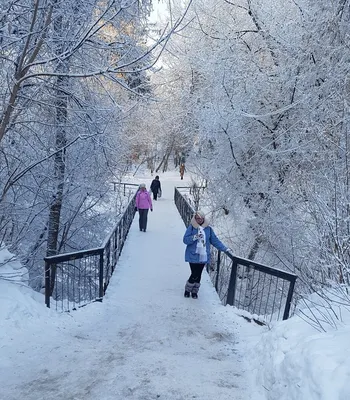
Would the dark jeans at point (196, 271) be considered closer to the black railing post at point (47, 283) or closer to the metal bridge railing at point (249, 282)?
the metal bridge railing at point (249, 282)

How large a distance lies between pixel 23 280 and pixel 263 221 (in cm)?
746

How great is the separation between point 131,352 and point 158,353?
323 millimetres

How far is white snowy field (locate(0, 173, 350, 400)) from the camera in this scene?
10.5 feet

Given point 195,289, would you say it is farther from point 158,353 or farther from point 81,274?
point 158,353

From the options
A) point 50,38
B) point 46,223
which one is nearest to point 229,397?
point 50,38

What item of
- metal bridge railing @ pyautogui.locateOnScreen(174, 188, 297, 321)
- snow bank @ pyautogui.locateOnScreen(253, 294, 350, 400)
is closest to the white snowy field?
snow bank @ pyautogui.locateOnScreen(253, 294, 350, 400)

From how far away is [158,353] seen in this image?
4.26 meters

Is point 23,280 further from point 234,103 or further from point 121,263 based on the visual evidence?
point 234,103

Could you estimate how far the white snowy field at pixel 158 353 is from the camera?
3.21 m

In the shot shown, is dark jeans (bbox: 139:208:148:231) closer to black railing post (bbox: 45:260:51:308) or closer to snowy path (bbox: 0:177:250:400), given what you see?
snowy path (bbox: 0:177:250:400)

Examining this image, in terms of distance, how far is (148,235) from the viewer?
1243cm

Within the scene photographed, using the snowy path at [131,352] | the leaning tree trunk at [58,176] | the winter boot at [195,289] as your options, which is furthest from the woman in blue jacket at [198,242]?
the leaning tree trunk at [58,176]

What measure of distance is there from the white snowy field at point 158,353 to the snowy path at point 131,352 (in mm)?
11

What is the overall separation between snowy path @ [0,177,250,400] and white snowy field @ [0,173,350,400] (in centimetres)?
1
